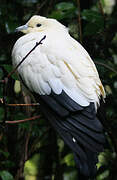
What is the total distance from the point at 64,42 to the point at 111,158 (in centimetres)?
126

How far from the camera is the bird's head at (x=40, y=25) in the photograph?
2771 mm

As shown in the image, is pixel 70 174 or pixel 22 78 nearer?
pixel 22 78

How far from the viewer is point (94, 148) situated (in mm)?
2174

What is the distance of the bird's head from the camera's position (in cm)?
277

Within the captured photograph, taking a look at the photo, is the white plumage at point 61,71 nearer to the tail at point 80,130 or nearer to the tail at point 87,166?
the tail at point 80,130

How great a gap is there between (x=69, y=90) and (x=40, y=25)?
721 mm

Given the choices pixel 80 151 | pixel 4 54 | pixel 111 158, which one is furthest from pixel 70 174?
pixel 4 54

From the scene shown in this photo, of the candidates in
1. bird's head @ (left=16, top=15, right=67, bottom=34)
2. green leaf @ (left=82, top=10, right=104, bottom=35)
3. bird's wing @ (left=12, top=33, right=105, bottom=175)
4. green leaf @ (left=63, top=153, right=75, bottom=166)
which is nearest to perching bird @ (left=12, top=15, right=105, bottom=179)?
bird's wing @ (left=12, top=33, right=105, bottom=175)

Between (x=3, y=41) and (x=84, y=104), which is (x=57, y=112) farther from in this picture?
(x=3, y=41)

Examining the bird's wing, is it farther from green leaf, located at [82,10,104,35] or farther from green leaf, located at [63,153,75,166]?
green leaf, located at [63,153,75,166]

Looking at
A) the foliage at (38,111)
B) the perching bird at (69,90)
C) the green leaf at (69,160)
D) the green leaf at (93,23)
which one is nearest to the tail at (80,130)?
the perching bird at (69,90)

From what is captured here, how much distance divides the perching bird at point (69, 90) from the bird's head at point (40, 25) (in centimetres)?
21

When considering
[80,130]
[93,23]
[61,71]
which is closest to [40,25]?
[93,23]

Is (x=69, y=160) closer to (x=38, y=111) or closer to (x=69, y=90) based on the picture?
(x=38, y=111)
